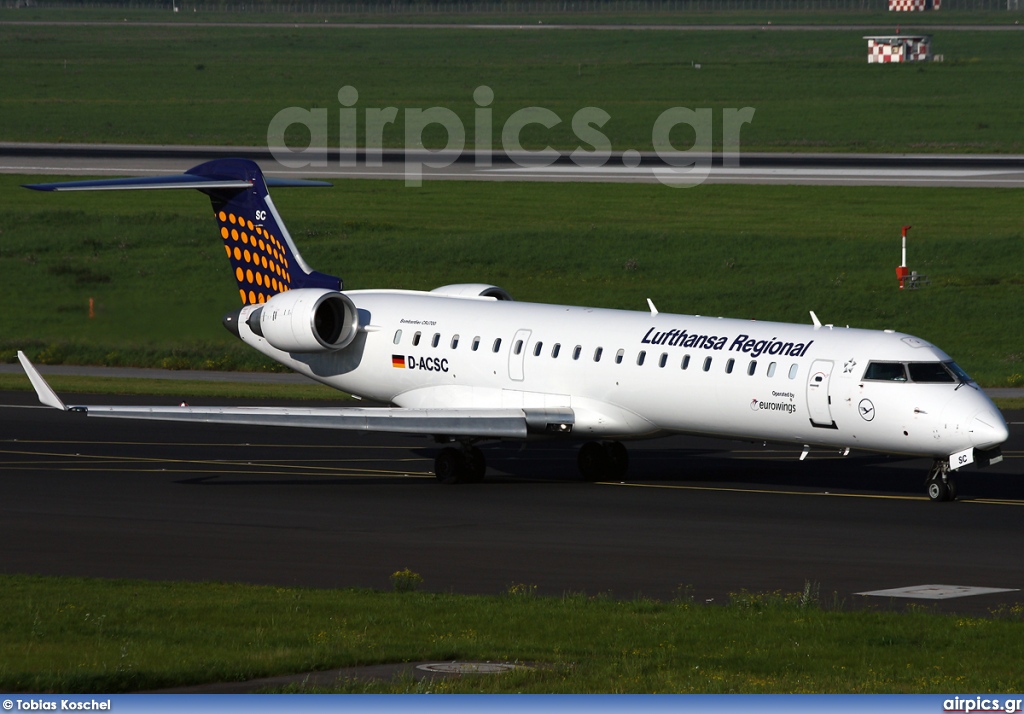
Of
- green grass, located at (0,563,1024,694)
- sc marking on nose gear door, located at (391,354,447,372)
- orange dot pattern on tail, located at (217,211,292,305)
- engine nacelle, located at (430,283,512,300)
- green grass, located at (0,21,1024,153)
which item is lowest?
green grass, located at (0,563,1024,694)

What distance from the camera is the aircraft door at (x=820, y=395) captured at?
93.5 feet

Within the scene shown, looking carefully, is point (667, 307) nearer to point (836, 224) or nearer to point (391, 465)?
point (836, 224)

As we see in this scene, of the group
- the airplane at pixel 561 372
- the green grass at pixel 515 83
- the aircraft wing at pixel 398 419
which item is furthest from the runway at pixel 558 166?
the aircraft wing at pixel 398 419

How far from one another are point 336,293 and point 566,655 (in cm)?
1909

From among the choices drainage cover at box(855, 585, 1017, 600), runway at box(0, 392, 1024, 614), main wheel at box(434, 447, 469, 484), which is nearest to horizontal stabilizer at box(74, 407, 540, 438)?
main wheel at box(434, 447, 469, 484)

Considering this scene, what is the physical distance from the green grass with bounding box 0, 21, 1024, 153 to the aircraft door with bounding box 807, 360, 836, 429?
6462 cm

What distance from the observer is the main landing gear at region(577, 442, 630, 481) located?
1276 inches

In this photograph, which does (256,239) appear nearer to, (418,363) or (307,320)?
(307,320)

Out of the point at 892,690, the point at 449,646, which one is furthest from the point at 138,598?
the point at 892,690

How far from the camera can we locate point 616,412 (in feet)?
102

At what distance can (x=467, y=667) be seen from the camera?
49.8 ft

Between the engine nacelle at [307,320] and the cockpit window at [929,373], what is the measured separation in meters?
11.7

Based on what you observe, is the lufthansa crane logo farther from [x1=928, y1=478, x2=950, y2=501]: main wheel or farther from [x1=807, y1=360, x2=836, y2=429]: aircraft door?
[x1=928, y1=478, x2=950, y2=501]: main wheel

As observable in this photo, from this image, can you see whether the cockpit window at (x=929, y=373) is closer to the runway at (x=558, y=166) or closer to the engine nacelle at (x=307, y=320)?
the engine nacelle at (x=307, y=320)
